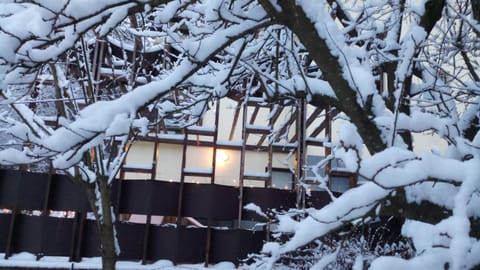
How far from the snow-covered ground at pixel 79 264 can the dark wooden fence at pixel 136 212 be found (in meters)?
0.08

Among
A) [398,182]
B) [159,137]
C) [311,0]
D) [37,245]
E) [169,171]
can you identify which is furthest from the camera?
[169,171]

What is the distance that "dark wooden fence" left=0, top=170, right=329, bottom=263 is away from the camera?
6270mm

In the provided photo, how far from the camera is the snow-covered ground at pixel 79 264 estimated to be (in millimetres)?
6035

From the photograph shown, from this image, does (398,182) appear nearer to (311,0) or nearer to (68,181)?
(311,0)

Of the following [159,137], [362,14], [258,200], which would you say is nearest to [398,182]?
[362,14]

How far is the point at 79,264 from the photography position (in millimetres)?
6184

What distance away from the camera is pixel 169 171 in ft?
33.3

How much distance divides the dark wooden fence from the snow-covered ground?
0.27 ft

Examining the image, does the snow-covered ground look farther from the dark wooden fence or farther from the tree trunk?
the tree trunk

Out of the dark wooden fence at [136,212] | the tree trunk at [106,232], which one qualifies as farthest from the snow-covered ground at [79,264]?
the tree trunk at [106,232]

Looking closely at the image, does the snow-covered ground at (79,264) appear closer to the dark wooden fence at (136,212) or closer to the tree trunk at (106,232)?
the dark wooden fence at (136,212)

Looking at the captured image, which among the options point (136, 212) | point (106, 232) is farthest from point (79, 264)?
point (106, 232)

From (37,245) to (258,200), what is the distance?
313 centimetres

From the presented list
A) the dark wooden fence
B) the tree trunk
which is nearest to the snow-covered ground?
the dark wooden fence
